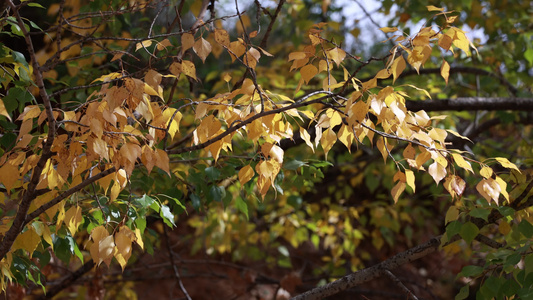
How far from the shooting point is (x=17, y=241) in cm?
147

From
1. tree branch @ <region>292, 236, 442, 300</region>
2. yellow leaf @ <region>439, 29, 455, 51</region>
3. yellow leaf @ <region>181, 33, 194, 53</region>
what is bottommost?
tree branch @ <region>292, 236, 442, 300</region>

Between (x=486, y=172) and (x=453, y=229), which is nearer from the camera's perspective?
(x=486, y=172)

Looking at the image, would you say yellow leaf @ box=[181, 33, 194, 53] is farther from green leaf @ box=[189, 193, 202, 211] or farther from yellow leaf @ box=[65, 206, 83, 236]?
green leaf @ box=[189, 193, 202, 211]

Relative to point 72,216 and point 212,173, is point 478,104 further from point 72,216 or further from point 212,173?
point 72,216

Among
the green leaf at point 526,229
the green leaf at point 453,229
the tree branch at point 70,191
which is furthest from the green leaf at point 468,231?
the tree branch at point 70,191

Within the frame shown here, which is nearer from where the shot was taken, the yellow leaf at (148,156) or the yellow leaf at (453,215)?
the yellow leaf at (148,156)

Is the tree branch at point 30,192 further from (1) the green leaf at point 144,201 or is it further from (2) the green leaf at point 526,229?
(2) the green leaf at point 526,229

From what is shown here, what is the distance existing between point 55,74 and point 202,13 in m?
0.90

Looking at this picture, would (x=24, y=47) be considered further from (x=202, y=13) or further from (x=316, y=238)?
(x=316, y=238)

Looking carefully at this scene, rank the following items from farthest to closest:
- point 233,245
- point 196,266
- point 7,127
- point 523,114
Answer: point 196,266
point 233,245
point 523,114
point 7,127

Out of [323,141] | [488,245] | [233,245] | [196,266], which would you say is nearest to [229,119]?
[323,141]

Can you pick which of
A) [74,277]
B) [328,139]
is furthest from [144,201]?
[74,277]

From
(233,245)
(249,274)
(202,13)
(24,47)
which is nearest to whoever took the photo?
(202,13)

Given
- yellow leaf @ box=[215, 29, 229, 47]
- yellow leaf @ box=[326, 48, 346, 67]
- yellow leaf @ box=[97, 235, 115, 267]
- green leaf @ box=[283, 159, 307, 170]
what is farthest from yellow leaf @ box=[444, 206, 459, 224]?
yellow leaf @ box=[97, 235, 115, 267]
